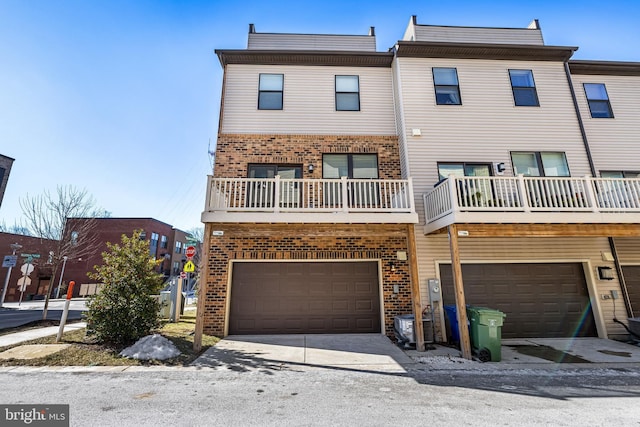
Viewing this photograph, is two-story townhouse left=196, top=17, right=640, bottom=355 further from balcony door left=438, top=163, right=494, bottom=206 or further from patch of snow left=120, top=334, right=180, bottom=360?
patch of snow left=120, top=334, right=180, bottom=360

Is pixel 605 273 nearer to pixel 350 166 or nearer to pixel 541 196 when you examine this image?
pixel 541 196

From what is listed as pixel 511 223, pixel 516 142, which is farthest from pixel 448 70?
pixel 511 223

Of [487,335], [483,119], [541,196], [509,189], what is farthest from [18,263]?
[541,196]

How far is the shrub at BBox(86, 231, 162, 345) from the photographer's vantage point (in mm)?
6426

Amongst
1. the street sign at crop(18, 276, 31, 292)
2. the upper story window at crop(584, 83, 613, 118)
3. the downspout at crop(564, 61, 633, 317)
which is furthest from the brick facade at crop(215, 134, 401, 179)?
the street sign at crop(18, 276, 31, 292)

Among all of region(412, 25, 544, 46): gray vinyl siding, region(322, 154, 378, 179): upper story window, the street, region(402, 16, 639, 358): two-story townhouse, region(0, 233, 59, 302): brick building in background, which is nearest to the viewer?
the street

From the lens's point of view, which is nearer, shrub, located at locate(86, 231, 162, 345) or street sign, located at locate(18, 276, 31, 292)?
shrub, located at locate(86, 231, 162, 345)

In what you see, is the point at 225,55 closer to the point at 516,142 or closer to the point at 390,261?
the point at 390,261

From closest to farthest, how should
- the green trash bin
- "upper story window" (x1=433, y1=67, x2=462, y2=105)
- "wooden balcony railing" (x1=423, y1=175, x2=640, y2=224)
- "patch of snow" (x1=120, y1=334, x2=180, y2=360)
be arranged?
"patch of snow" (x1=120, y1=334, x2=180, y2=360) < the green trash bin < "wooden balcony railing" (x1=423, y1=175, x2=640, y2=224) < "upper story window" (x1=433, y1=67, x2=462, y2=105)

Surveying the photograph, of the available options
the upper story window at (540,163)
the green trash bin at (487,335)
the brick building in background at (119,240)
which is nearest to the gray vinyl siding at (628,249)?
the upper story window at (540,163)

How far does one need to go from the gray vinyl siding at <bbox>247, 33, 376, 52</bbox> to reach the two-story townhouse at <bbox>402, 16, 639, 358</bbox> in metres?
2.47

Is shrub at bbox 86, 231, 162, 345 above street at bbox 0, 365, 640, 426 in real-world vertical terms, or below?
above

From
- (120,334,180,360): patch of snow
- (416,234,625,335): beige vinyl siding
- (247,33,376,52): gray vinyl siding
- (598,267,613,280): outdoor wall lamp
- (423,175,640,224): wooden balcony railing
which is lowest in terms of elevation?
(120,334,180,360): patch of snow

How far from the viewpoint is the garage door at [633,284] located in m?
8.20
